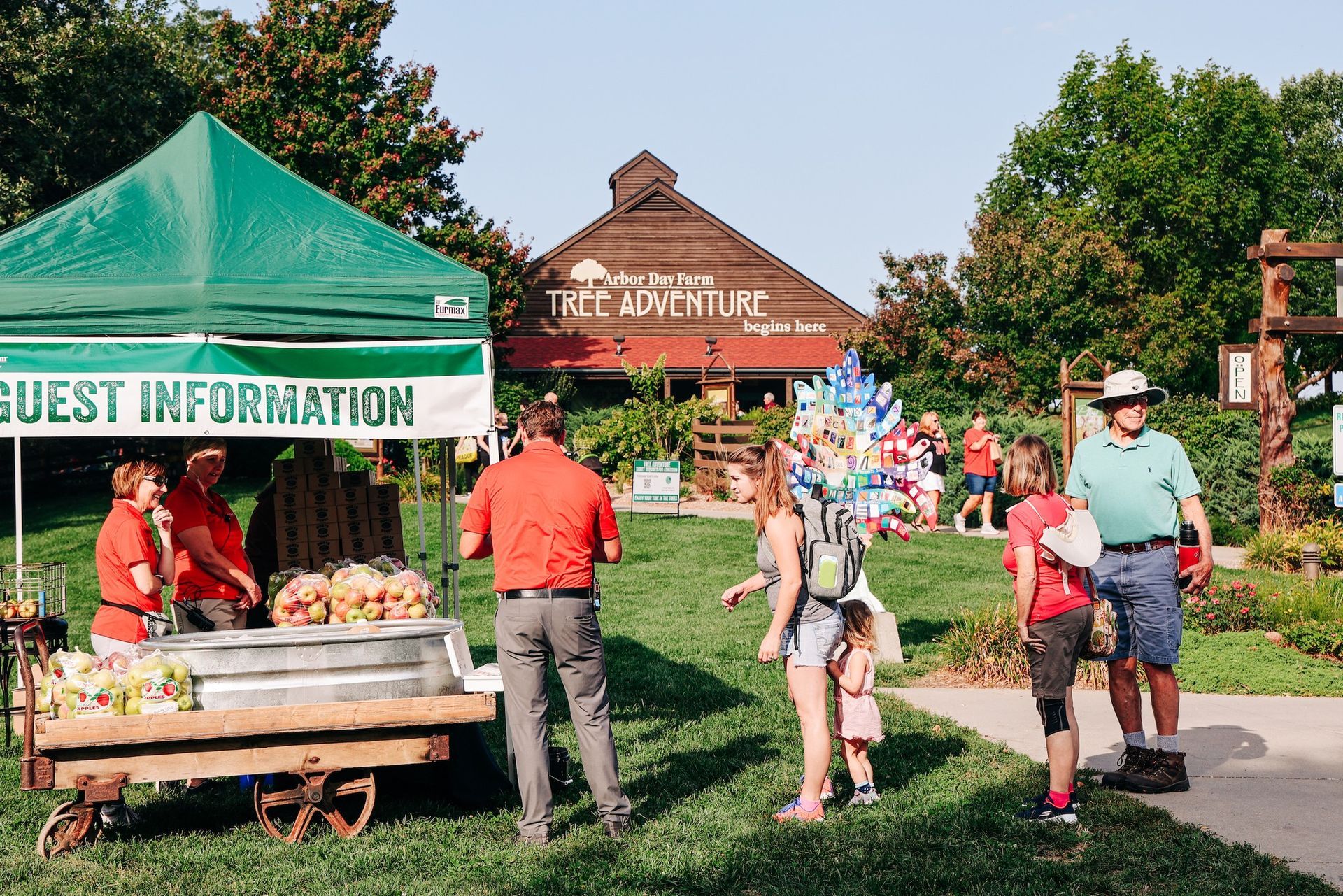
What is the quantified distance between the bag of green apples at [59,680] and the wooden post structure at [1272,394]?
15145 mm

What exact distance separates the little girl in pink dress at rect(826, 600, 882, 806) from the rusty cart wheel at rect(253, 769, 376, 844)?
7.51 ft

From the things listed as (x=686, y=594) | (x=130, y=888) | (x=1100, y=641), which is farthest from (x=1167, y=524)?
(x=686, y=594)

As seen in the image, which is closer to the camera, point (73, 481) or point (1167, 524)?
point (1167, 524)

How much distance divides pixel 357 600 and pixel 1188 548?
13.9 ft

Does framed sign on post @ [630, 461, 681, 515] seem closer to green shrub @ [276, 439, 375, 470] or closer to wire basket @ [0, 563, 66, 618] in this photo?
green shrub @ [276, 439, 375, 470]

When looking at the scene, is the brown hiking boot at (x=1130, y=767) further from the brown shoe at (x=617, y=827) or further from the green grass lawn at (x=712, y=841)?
the brown shoe at (x=617, y=827)

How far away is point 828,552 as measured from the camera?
18.5ft

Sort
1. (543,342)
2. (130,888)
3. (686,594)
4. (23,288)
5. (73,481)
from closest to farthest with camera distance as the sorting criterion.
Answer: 1. (130,888)
2. (23,288)
3. (686,594)
4. (73,481)
5. (543,342)

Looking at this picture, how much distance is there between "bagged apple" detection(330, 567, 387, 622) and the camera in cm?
626

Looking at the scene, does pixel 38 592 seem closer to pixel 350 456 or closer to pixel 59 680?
pixel 59 680

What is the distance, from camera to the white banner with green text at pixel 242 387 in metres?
5.86

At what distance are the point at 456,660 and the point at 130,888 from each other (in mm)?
1612

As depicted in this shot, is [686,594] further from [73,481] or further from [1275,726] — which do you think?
[73,481]

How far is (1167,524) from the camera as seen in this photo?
20.0ft
